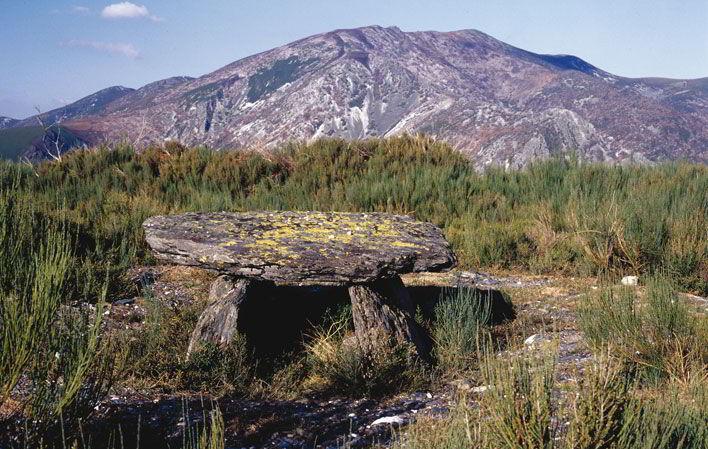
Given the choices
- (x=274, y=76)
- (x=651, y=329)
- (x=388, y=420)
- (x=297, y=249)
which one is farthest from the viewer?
(x=274, y=76)

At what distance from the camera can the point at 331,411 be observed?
4281mm

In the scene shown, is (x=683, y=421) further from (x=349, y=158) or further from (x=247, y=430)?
(x=349, y=158)

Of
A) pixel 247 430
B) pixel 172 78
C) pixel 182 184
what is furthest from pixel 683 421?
pixel 172 78

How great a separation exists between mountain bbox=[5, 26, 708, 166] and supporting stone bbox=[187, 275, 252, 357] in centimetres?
5517

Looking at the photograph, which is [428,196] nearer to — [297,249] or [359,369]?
[297,249]

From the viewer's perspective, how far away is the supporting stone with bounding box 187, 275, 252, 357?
528cm

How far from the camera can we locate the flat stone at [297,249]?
5.11 meters

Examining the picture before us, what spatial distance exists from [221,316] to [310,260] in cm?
101

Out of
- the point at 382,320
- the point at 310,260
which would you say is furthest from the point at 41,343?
the point at 382,320

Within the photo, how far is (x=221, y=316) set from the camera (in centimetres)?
541

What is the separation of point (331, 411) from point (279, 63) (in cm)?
15212

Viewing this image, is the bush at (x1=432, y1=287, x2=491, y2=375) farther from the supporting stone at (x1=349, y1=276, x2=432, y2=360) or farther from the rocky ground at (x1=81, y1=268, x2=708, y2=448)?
the rocky ground at (x1=81, y1=268, x2=708, y2=448)

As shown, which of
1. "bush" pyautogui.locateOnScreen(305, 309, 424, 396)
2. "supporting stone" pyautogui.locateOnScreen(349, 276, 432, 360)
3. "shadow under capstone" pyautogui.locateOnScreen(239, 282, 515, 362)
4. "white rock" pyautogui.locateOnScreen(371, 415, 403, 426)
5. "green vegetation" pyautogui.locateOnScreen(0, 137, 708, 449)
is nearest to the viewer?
"green vegetation" pyautogui.locateOnScreen(0, 137, 708, 449)

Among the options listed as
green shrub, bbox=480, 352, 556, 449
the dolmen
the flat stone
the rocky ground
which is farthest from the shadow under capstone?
green shrub, bbox=480, 352, 556, 449
